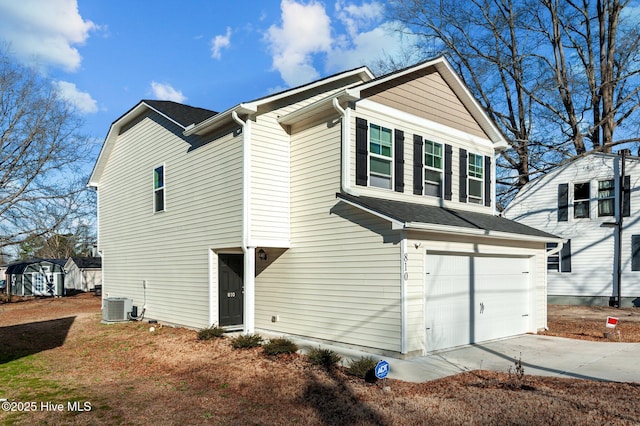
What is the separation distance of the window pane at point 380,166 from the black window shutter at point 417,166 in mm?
895

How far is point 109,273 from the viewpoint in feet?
57.0

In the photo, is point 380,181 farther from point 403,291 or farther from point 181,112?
point 181,112

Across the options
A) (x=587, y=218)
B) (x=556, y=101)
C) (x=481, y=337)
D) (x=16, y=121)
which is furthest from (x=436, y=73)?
(x=16, y=121)

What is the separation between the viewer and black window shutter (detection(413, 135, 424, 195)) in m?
11.9

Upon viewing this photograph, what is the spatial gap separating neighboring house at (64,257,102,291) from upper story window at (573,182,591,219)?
32378 mm

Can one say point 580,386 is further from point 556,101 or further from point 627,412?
point 556,101

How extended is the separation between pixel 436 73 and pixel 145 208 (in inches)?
375

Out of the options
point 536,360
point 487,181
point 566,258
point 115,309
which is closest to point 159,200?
point 115,309

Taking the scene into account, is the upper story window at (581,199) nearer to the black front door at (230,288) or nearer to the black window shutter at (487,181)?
the black window shutter at (487,181)

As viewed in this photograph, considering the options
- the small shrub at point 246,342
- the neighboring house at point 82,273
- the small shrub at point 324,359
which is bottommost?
the neighboring house at point 82,273

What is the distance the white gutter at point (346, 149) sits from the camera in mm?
10359

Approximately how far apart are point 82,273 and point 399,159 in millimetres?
32681

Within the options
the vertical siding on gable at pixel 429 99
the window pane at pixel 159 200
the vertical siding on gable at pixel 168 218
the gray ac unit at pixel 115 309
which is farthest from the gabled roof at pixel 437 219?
the gray ac unit at pixel 115 309

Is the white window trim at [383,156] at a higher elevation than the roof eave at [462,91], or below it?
below
